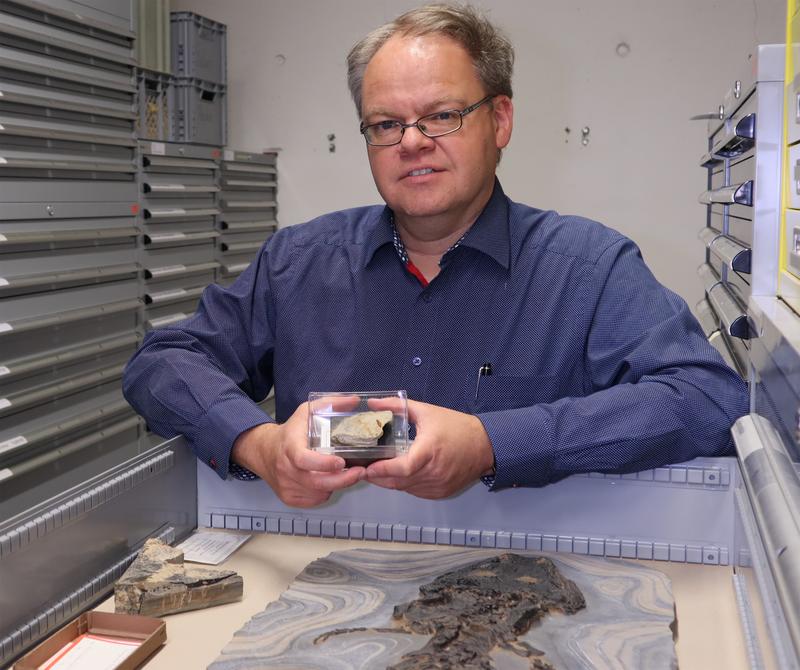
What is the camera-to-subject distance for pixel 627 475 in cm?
115

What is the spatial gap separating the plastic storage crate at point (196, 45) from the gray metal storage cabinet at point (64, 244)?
0.52m

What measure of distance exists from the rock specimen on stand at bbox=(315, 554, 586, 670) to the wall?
2988 mm

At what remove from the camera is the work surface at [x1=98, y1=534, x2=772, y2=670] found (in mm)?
891

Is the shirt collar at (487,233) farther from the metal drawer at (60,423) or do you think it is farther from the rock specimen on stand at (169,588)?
the metal drawer at (60,423)

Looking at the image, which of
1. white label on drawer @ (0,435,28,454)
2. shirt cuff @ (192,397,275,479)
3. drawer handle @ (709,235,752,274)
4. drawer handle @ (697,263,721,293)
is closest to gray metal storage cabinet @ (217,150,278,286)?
white label on drawer @ (0,435,28,454)

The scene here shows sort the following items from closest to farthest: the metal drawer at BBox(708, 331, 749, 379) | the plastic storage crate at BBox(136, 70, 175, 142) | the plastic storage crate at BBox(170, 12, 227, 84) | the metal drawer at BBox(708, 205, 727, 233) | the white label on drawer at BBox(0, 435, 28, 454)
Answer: the metal drawer at BBox(708, 331, 749, 379) < the white label on drawer at BBox(0, 435, 28, 454) < the metal drawer at BBox(708, 205, 727, 233) < the plastic storage crate at BBox(136, 70, 175, 142) < the plastic storage crate at BBox(170, 12, 227, 84)

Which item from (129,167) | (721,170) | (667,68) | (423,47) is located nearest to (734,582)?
(423,47)

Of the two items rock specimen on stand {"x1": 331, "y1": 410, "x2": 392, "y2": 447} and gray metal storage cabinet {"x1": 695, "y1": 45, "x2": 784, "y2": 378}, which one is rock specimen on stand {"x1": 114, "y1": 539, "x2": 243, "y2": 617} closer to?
rock specimen on stand {"x1": 331, "y1": 410, "x2": 392, "y2": 447}

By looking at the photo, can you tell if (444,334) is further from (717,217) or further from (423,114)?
(717,217)

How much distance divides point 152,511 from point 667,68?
3.22 metres

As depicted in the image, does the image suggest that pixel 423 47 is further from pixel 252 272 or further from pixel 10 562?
pixel 10 562

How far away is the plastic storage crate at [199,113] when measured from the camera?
368 centimetres

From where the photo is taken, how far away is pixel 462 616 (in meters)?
0.89

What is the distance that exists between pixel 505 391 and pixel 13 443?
1.67 metres
